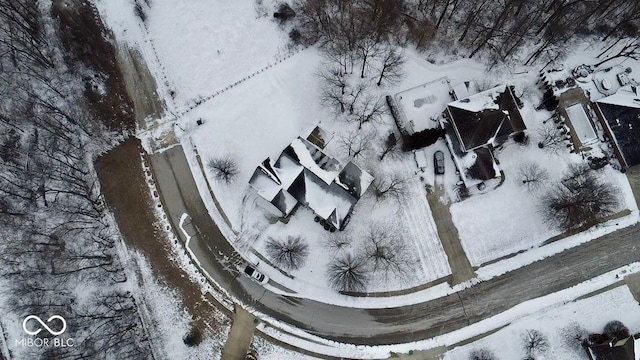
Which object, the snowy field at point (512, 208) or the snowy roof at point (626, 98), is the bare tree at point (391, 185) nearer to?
the snowy field at point (512, 208)

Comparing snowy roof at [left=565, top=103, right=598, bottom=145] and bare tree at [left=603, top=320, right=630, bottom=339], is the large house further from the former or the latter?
bare tree at [left=603, top=320, right=630, bottom=339]

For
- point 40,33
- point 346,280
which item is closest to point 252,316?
point 346,280

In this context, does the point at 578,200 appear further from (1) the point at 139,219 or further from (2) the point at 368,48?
(1) the point at 139,219

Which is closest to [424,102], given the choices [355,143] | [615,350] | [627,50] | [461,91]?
[461,91]

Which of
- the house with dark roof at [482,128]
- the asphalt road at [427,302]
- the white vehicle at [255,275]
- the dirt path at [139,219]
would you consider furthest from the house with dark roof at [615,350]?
the dirt path at [139,219]

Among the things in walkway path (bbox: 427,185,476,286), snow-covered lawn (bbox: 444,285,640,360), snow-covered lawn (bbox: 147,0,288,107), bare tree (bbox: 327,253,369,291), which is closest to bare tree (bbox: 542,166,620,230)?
snow-covered lawn (bbox: 444,285,640,360)

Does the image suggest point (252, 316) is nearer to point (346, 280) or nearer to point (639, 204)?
point (346, 280)
